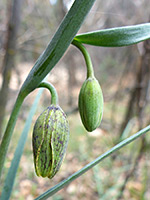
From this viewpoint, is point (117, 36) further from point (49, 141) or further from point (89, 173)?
point (89, 173)

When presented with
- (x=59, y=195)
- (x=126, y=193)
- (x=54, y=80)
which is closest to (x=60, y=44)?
(x=59, y=195)

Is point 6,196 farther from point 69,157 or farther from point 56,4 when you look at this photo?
point 56,4

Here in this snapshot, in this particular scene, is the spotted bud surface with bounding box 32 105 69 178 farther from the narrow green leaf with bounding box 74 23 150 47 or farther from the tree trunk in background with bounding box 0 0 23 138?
the tree trunk in background with bounding box 0 0 23 138

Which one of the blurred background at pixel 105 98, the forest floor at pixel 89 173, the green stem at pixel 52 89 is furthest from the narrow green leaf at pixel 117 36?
the forest floor at pixel 89 173

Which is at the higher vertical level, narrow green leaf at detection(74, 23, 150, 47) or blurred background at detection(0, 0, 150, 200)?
blurred background at detection(0, 0, 150, 200)

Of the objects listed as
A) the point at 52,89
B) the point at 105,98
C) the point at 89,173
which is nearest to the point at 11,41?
the point at 52,89

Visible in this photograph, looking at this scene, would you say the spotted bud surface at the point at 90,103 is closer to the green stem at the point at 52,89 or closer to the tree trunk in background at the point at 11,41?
the green stem at the point at 52,89

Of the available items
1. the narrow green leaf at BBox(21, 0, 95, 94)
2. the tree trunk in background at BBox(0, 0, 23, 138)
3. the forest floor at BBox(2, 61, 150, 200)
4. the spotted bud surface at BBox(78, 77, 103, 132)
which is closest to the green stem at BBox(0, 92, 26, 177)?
the narrow green leaf at BBox(21, 0, 95, 94)

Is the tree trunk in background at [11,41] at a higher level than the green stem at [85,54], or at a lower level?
higher
